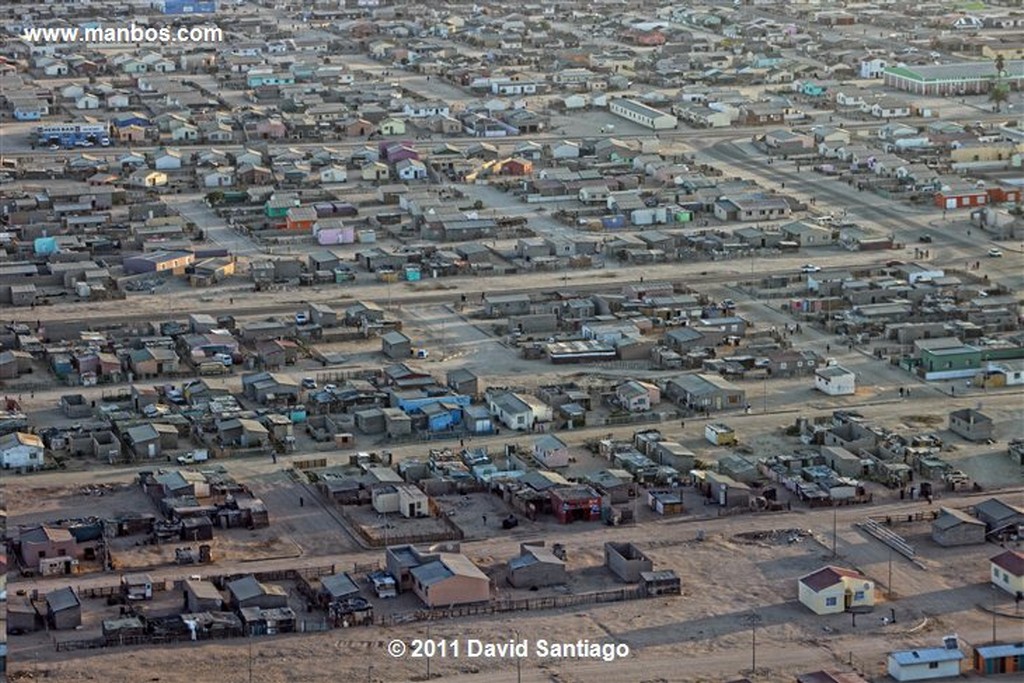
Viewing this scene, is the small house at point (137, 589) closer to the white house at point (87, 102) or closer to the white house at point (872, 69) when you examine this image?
the white house at point (87, 102)

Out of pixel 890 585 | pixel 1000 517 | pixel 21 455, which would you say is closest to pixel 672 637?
pixel 890 585

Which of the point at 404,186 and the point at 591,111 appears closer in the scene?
the point at 404,186

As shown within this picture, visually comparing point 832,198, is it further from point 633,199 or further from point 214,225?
point 214,225

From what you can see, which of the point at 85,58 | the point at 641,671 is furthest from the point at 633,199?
the point at 85,58

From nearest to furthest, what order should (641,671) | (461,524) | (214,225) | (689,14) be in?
1. (641,671)
2. (461,524)
3. (214,225)
4. (689,14)

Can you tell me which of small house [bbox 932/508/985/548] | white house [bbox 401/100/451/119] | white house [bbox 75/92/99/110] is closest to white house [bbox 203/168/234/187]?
white house [bbox 401/100/451/119]

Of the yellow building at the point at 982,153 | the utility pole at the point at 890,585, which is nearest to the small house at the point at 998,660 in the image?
the utility pole at the point at 890,585

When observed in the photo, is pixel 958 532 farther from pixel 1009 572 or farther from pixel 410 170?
Answer: pixel 410 170
